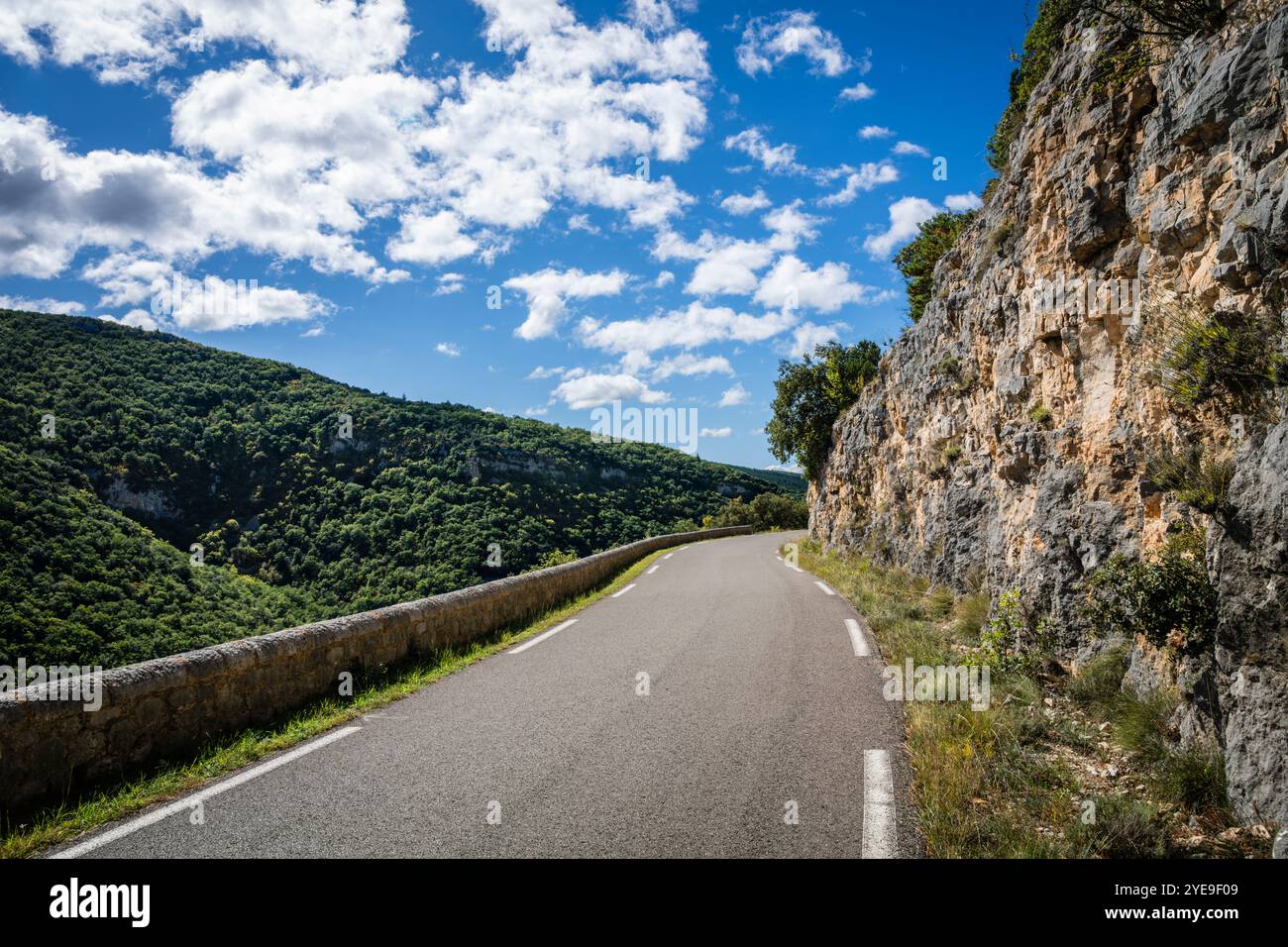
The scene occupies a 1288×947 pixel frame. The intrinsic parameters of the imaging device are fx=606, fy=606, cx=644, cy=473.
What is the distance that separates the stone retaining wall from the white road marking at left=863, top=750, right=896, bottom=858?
4990 mm

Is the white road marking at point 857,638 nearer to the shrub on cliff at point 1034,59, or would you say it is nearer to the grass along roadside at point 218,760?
the grass along roadside at point 218,760

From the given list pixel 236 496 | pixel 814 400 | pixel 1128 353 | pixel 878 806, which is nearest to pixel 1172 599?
pixel 878 806

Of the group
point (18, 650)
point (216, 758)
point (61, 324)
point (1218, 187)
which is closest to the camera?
point (216, 758)

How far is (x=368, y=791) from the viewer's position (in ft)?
13.1

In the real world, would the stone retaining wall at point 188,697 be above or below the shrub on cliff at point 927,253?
below

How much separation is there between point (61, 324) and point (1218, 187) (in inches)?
3134

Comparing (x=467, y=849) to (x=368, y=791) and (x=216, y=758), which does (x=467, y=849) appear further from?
(x=216, y=758)

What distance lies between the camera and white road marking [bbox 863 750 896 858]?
10.5 ft

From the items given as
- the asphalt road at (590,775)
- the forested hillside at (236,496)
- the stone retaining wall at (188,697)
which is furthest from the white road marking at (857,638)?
the forested hillside at (236,496)

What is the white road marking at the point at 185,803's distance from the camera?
3361mm

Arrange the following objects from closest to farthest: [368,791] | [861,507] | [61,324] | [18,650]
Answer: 1. [368,791]
2. [18,650]
3. [861,507]
4. [61,324]

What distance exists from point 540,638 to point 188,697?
203 inches

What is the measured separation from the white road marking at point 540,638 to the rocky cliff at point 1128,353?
6507 millimetres
